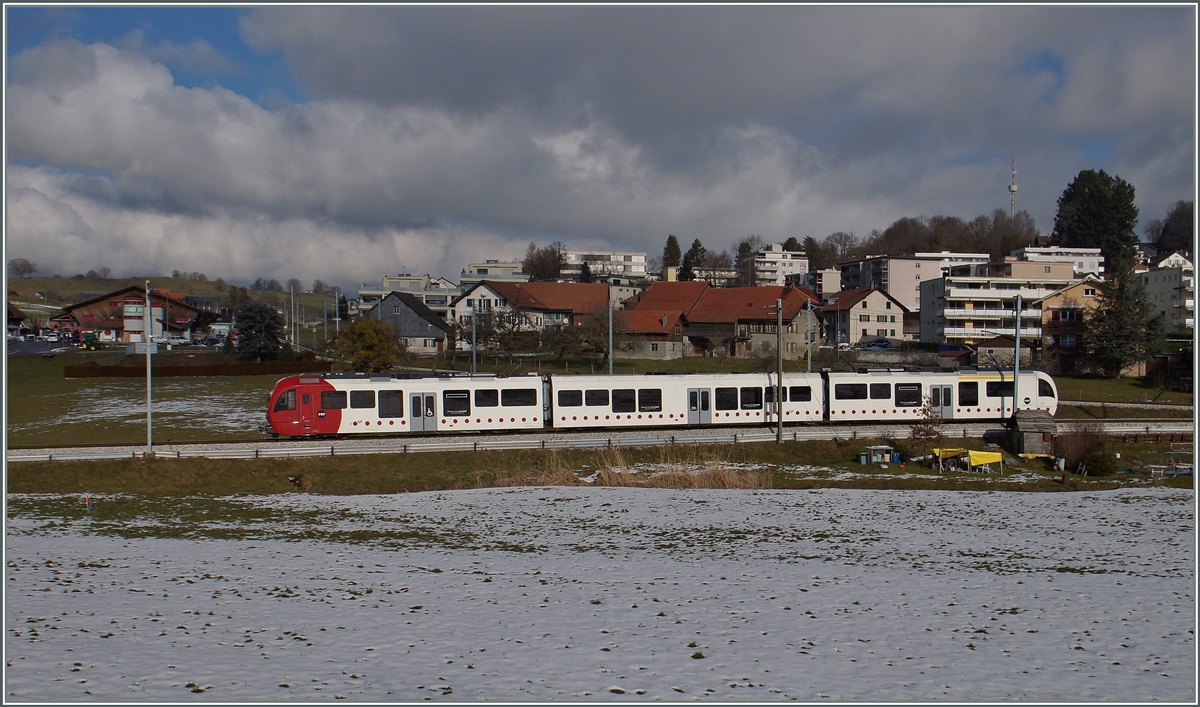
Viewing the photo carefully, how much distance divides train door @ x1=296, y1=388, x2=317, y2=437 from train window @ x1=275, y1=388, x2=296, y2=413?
250 mm

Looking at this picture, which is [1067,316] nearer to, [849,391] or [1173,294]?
[1173,294]

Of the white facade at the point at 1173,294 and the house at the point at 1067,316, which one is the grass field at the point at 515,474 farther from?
the white facade at the point at 1173,294

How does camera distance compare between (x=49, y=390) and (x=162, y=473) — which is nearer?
(x=162, y=473)

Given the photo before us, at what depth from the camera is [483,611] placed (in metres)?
11.9

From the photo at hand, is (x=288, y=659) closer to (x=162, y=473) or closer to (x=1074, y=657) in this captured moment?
(x=1074, y=657)

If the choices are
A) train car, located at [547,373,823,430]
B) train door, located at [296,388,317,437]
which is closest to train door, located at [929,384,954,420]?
train car, located at [547,373,823,430]

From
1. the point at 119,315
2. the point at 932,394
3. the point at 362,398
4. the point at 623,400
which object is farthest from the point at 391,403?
the point at 119,315

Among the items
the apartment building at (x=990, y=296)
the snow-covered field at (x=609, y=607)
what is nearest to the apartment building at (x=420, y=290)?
the apartment building at (x=990, y=296)

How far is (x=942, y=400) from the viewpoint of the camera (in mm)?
35812

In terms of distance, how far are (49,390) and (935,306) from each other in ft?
280

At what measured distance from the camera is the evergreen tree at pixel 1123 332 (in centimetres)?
5759

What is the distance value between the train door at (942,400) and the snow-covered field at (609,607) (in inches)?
591

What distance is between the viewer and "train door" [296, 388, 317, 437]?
31.1m


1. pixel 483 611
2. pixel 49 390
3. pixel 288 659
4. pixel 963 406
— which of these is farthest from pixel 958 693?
pixel 49 390
